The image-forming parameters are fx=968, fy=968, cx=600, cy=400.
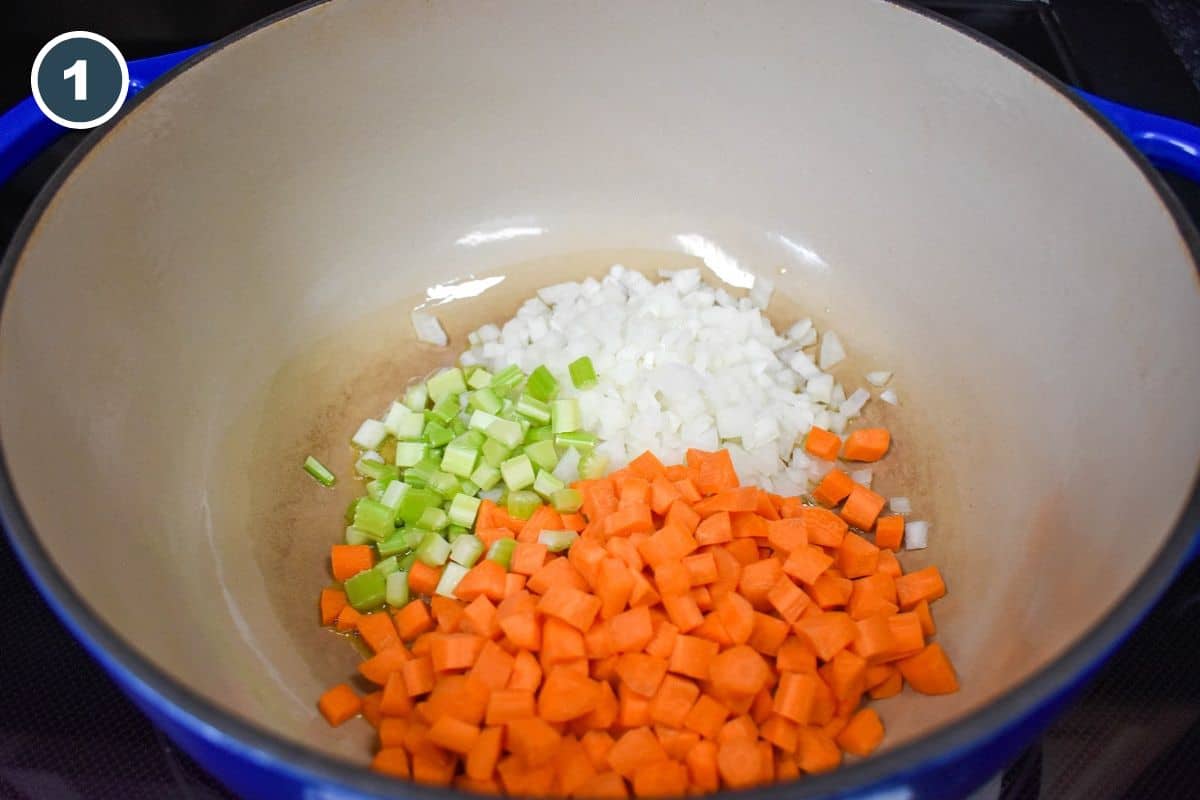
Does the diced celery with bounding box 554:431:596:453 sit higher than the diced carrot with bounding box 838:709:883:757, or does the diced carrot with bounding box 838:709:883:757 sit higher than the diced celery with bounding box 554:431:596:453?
the diced celery with bounding box 554:431:596:453

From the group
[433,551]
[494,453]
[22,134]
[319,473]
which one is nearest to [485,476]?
[494,453]

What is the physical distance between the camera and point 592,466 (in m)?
1.38

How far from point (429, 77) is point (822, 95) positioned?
61cm

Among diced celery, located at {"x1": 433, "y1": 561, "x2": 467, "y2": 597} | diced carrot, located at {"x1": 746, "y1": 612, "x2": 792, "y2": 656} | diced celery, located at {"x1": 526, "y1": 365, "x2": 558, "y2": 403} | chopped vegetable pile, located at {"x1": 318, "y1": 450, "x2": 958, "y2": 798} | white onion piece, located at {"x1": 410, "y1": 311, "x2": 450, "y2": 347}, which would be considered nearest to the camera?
chopped vegetable pile, located at {"x1": 318, "y1": 450, "x2": 958, "y2": 798}

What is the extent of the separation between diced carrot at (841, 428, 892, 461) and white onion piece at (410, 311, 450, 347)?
2.15ft

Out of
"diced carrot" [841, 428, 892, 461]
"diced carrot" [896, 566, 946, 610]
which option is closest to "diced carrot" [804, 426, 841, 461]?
"diced carrot" [841, 428, 892, 461]

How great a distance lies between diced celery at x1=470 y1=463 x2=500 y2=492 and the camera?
1.35 meters

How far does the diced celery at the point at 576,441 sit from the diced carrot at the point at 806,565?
34 centimetres

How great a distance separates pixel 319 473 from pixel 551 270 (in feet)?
1.74

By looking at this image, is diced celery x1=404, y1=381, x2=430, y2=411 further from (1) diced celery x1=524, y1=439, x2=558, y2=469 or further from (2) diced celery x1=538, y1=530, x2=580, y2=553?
(2) diced celery x1=538, y1=530, x2=580, y2=553

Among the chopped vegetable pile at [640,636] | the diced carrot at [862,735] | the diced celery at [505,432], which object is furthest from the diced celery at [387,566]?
the diced carrot at [862,735]

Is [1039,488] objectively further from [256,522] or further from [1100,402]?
[256,522]

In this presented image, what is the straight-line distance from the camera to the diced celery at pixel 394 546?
1288 millimetres

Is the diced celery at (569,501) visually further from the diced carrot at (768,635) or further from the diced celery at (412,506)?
the diced carrot at (768,635)
